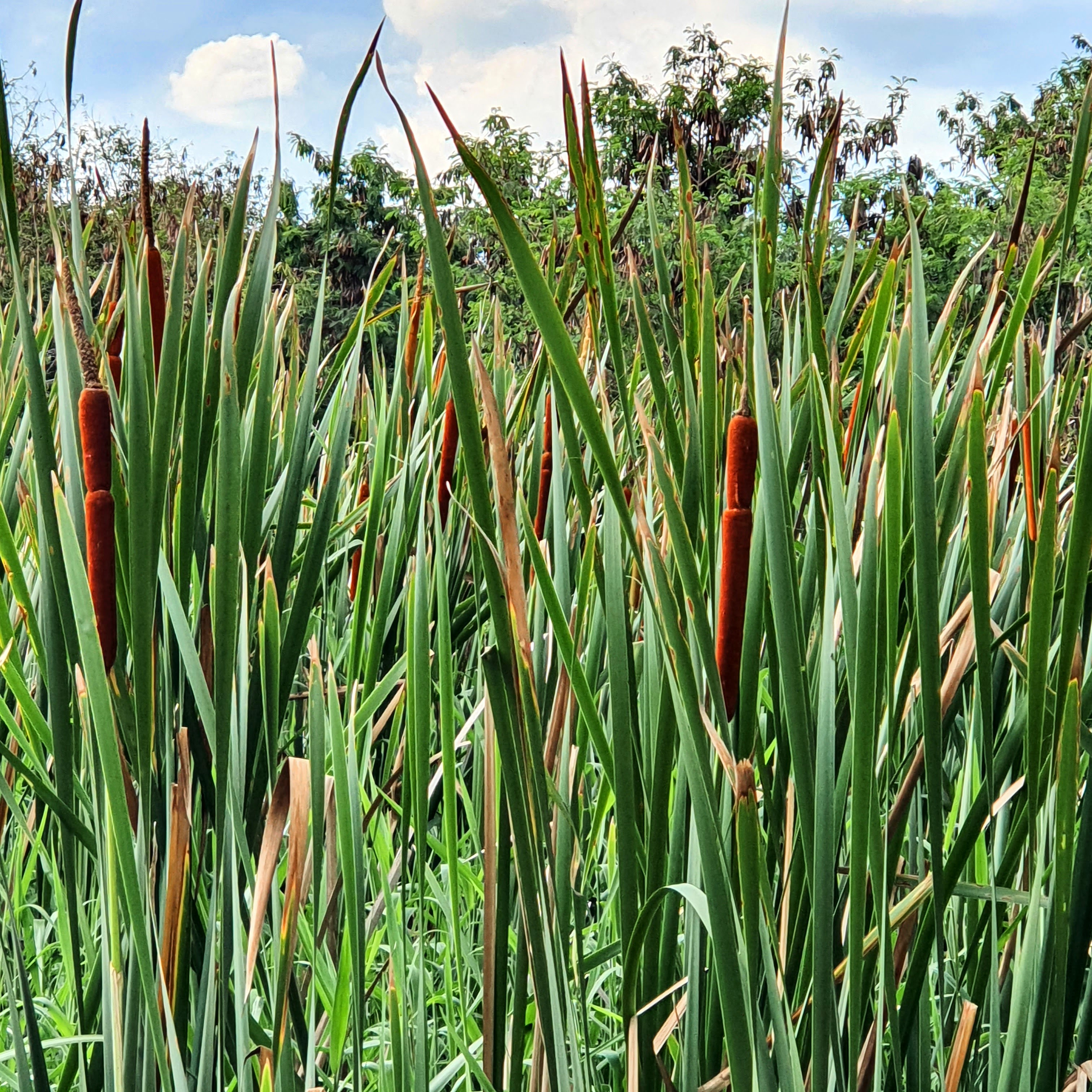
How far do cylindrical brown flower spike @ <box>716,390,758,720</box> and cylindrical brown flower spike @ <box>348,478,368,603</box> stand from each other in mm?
973

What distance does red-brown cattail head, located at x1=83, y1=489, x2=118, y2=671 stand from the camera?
56 cm

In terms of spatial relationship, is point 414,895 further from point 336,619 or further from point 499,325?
point 499,325

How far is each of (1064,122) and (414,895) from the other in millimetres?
11220

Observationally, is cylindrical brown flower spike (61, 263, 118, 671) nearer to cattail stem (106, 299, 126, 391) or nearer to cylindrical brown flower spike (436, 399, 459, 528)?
cattail stem (106, 299, 126, 391)

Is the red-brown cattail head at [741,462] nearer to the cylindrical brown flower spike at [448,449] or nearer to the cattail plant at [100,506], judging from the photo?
the cattail plant at [100,506]

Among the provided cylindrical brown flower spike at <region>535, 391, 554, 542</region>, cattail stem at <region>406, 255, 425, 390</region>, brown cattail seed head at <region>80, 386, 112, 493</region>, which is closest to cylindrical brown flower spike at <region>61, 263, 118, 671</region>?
brown cattail seed head at <region>80, 386, 112, 493</region>

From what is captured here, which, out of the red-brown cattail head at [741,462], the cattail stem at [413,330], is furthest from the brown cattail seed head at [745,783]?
the cattail stem at [413,330]

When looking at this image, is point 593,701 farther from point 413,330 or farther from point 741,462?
point 413,330

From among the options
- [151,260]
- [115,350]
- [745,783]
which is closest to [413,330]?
[115,350]

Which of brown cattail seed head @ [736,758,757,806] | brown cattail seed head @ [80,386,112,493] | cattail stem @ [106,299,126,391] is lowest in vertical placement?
brown cattail seed head @ [736,758,757,806]

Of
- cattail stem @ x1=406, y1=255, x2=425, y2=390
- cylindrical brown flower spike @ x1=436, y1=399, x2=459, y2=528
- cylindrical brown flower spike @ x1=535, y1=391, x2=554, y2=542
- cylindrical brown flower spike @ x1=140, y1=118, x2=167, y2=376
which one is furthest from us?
cattail stem @ x1=406, y1=255, x2=425, y2=390

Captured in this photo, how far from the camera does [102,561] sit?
0.56 meters

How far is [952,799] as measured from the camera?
1151 mm

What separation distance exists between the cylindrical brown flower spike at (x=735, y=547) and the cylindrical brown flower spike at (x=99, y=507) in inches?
13.2
